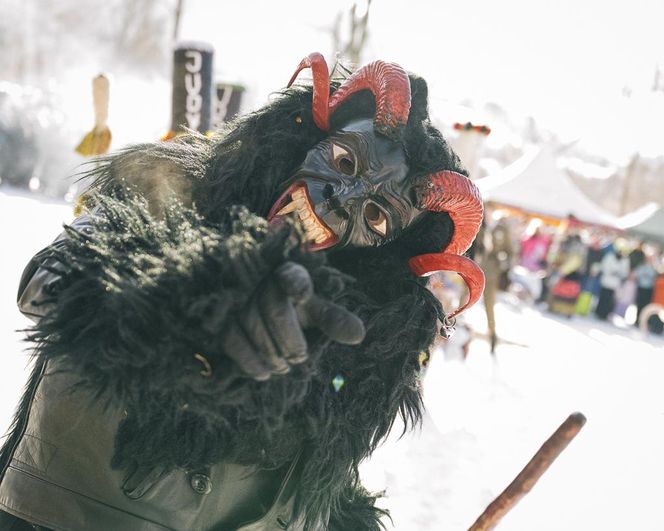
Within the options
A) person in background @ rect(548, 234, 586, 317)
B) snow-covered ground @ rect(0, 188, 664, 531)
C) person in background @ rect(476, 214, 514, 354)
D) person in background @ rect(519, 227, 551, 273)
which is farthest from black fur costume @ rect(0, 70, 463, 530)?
person in background @ rect(519, 227, 551, 273)

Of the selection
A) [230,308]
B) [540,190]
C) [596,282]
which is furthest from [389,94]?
[540,190]

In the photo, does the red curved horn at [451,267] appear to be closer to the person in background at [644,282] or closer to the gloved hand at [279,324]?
the gloved hand at [279,324]

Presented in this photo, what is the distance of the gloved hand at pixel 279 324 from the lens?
1112 millimetres

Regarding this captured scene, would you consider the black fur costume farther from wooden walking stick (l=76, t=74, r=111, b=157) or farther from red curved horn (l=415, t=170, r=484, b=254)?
wooden walking stick (l=76, t=74, r=111, b=157)

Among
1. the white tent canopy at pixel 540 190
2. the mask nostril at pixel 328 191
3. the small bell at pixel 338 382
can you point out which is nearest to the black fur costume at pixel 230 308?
the small bell at pixel 338 382

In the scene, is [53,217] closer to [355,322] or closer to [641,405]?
[641,405]

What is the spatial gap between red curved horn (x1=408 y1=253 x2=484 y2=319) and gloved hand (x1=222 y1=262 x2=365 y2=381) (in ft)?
2.29

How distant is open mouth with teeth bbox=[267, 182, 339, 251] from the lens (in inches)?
67.1

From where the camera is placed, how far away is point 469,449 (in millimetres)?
5816

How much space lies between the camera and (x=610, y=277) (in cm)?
1611

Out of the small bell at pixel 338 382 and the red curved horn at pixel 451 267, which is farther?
the red curved horn at pixel 451 267

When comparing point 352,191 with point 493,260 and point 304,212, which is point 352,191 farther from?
point 493,260

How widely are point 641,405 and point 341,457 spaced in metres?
8.09

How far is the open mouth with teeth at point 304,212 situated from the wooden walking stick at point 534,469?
0.72m
